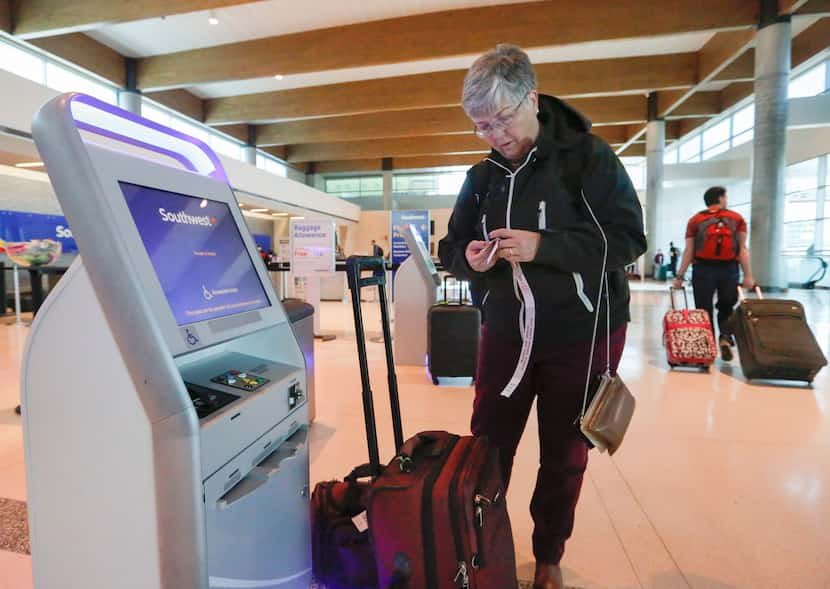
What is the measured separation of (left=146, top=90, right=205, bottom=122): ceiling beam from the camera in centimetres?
1142

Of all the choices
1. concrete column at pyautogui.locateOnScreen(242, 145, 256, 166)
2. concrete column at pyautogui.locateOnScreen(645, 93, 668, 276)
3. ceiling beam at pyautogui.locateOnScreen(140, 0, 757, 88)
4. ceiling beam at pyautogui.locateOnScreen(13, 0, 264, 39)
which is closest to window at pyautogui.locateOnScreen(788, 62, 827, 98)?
concrete column at pyautogui.locateOnScreen(645, 93, 668, 276)

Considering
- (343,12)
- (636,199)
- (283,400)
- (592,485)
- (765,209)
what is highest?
(343,12)

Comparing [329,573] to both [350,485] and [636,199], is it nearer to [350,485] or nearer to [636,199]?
[350,485]

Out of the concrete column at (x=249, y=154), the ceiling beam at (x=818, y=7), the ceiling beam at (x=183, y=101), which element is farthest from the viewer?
the concrete column at (x=249, y=154)

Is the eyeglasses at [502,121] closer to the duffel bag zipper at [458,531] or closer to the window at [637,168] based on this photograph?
the duffel bag zipper at [458,531]

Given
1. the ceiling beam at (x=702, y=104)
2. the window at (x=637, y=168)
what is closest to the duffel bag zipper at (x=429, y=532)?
the ceiling beam at (x=702, y=104)

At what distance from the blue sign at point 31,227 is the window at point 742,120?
1947 centimetres

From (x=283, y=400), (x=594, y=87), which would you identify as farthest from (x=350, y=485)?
(x=594, y=87)

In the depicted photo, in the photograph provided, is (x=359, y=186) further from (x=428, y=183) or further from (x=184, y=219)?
(x=184, y=219)

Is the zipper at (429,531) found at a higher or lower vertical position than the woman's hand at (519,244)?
lower

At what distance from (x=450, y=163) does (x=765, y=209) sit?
13788 mm

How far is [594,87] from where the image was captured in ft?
34.2

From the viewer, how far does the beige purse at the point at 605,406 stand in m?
1.12

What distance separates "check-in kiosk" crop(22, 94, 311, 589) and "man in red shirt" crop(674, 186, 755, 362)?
159 inches
